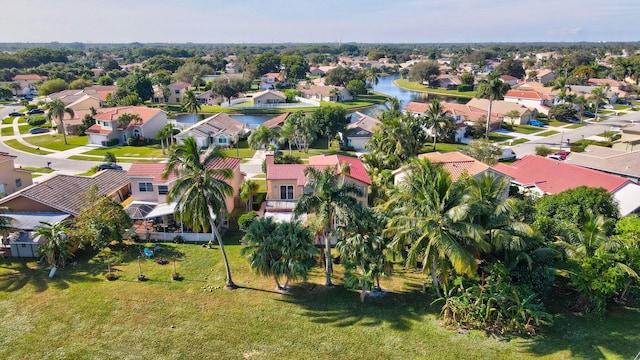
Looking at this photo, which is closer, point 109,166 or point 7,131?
point 109,166

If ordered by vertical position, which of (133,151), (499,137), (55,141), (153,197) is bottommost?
(133,151)

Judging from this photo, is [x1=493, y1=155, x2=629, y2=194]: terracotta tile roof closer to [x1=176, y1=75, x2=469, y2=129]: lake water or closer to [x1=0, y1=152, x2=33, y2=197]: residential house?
[x1=0, y1=152, x2=33, y2=197]: residential house

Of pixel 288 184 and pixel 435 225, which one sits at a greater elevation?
pixel 435 225

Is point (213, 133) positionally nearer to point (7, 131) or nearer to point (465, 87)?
point (7, 131)

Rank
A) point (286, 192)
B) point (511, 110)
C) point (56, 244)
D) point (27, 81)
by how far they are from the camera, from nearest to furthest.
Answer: point (56, 244) → point (286, 192) → point (511, 110) → point (27, 81)

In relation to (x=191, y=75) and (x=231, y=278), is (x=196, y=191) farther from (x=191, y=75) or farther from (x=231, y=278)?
(x=191, y=75)

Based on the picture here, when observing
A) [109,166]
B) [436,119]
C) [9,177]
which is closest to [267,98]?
[436,119]
